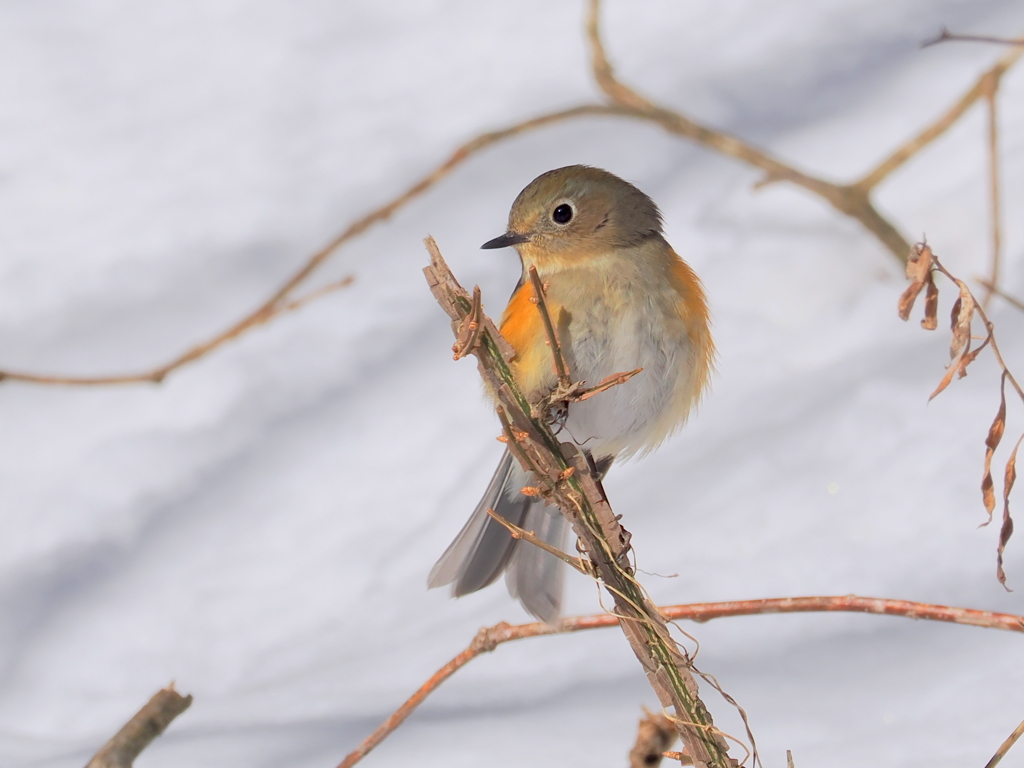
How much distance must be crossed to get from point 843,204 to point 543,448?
1.93 meters

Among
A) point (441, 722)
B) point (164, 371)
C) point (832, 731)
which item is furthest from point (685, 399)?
point (164, 371)

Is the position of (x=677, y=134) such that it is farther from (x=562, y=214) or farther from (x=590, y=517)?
(x=590, y=517)

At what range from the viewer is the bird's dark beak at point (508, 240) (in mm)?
1596

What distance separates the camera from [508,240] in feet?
5.33

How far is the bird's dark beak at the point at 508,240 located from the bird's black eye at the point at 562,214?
0.18 feet

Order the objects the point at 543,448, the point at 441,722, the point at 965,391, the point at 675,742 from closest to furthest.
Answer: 1. the point at 543,448
2. the point at 675,742
3. the point at 441,722
4. the point at 965,391

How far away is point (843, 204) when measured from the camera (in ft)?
8.82

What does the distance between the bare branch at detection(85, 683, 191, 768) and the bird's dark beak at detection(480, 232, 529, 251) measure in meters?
0.79

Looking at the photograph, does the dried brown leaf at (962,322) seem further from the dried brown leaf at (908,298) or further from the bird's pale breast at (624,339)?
the bird's pale breast at (624,339)

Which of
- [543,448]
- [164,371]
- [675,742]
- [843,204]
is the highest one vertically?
[843,204]

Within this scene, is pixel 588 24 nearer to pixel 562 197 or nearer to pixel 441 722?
pixel 562 197

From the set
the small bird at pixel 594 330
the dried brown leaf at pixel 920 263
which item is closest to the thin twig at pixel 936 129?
the small bird at pixel 594 330

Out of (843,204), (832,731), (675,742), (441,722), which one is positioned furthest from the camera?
(843,204)

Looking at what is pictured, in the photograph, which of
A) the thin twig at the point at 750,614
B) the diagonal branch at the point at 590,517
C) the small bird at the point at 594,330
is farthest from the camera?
the small bird at the point at 594,330
